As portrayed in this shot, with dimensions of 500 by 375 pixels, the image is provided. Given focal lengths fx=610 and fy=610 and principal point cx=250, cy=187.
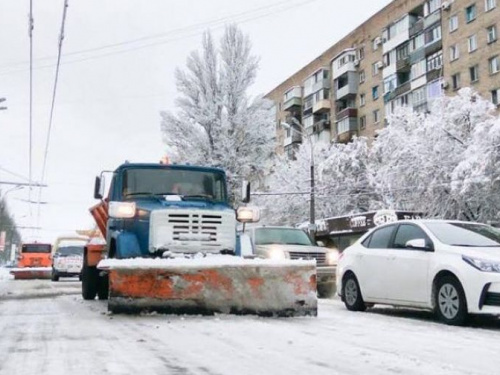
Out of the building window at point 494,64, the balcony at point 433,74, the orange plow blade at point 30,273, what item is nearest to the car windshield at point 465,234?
the orange plow blade at point 30,273

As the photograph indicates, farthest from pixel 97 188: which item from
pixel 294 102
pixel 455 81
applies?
pixel 294 102

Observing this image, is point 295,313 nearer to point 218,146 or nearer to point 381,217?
point 381,217

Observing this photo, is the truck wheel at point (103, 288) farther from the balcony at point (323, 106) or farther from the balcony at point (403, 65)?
the balcony at point (323, 106)

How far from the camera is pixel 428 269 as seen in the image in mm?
8141

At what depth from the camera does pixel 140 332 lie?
6438mm

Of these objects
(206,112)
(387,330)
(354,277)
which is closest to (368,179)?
(206,112)

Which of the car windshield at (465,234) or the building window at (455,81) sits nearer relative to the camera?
the car windshield at (465,234)

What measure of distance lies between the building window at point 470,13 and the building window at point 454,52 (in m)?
1.94

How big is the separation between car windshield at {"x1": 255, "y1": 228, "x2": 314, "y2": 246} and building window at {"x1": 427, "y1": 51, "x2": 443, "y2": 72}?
107 ft

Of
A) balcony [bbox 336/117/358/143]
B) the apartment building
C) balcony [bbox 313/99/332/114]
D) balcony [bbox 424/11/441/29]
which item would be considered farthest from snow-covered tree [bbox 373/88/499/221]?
balcony [bbox 313/99/332/114]

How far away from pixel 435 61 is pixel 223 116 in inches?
671

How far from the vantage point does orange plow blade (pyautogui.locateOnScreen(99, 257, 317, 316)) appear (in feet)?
25.5

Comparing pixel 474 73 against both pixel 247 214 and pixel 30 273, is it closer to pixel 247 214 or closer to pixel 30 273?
pixel 30 273

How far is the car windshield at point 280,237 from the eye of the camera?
1432 cm
